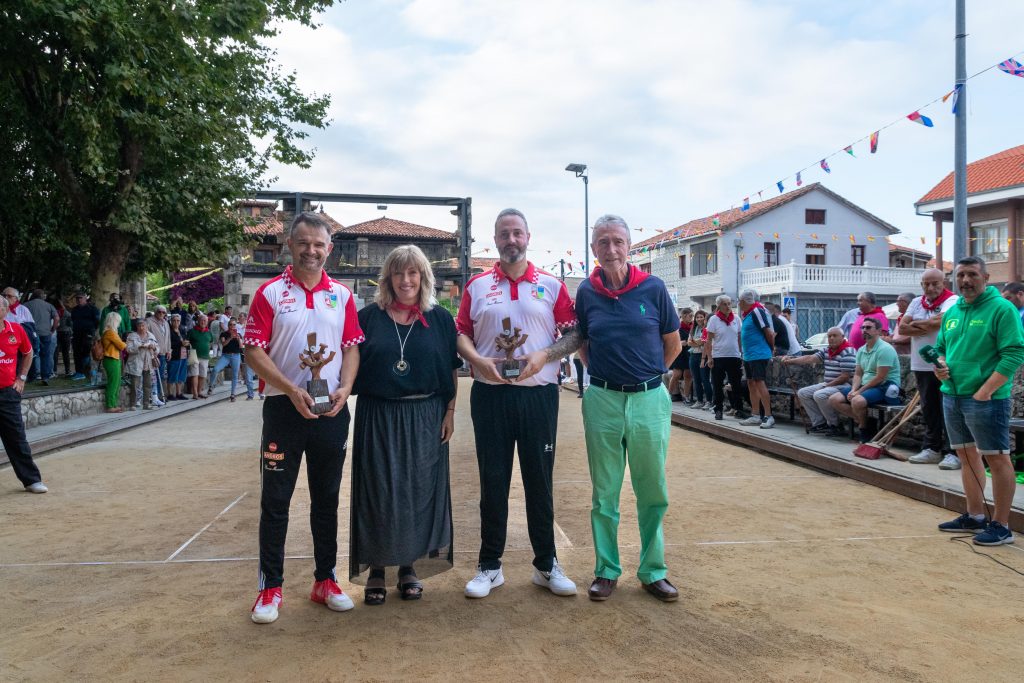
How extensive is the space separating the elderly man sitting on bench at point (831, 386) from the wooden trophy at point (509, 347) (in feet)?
21.5

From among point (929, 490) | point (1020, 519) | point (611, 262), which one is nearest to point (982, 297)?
point (1020, 519)

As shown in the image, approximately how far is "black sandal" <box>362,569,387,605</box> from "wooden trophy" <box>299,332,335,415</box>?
936 mm

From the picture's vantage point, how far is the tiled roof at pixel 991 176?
26.4 metres

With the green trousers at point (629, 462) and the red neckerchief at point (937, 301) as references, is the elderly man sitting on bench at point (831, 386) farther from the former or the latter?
the green trousers at point (629, 462)

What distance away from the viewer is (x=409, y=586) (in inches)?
160

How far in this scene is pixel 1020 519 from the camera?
213 inches

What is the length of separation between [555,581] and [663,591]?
55 cm

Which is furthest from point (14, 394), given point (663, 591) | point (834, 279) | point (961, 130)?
point (834, 279)

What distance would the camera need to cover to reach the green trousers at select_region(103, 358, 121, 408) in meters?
13.6

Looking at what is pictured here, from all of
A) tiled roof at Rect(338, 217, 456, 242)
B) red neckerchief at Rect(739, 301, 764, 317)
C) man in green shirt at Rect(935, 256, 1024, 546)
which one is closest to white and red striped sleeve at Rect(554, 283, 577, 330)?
→ man in green shirt at Rect(935, 256, 1024, 546)

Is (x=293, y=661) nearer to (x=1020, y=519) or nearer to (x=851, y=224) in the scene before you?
(x=1020, y=519)

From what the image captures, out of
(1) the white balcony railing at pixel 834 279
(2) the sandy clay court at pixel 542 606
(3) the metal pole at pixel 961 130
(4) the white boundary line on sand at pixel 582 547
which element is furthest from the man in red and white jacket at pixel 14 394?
(1) the white balcony railing at pixel 834 279

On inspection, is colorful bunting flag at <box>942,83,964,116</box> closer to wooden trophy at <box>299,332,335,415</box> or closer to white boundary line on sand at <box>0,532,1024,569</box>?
white boundary line on sand at <box>0,532,1024,569</box>

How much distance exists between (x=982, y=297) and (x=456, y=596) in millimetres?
3893
